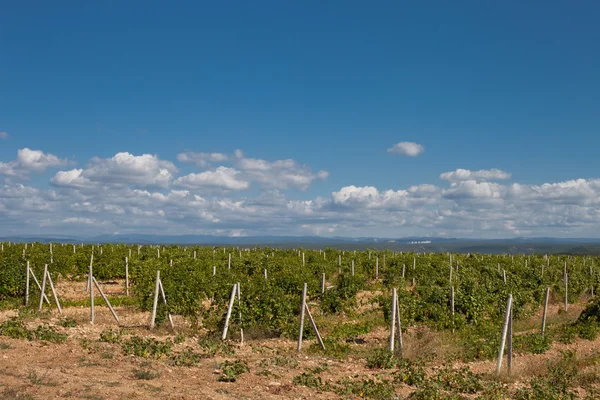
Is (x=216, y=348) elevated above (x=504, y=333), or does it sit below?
below

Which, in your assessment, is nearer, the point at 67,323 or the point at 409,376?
the point at 409,376

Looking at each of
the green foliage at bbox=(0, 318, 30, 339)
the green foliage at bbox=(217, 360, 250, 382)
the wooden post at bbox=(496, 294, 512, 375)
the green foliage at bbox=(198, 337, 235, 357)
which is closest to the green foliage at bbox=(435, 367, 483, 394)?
the wooden post at bbox=(496, 294, 512, 375)

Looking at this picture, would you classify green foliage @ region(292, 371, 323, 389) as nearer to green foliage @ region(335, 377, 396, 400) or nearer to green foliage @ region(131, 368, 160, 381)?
green foliage @ region(335, 377, 396, 400)

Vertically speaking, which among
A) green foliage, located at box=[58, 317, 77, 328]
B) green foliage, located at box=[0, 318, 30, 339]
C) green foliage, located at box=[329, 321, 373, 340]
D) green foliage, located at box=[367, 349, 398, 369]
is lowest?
green foliage, located at box=[329, 321, 373, 340]

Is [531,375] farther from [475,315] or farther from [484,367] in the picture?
[475,315]

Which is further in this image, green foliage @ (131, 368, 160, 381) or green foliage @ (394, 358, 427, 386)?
green foliage @ (394, 358, 427, 386)

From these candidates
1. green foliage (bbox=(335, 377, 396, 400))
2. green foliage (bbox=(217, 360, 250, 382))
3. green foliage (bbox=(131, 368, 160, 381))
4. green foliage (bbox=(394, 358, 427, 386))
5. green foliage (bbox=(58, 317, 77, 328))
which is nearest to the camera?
green foliage (bbox=(335, 377, 396, 400))

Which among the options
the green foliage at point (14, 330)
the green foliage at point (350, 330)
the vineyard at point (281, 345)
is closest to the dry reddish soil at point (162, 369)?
the vineyard at point (281, 345)

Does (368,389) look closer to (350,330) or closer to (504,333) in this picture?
(504,333)

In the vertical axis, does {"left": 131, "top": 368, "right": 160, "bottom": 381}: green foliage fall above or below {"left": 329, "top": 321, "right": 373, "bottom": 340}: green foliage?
above

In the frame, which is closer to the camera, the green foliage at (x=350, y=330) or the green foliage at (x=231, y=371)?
the green foliage at (x=231, y=371)

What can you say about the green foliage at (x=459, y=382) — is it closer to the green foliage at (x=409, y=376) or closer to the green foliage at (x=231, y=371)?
the green foliage at (x=409, y=376)

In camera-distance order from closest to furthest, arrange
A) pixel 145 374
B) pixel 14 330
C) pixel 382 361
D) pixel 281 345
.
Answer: pixel 145 374 → pixel 382 361 → pixel 14 330 → pixel 281 345

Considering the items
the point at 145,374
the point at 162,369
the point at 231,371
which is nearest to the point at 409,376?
the point at 231,371
